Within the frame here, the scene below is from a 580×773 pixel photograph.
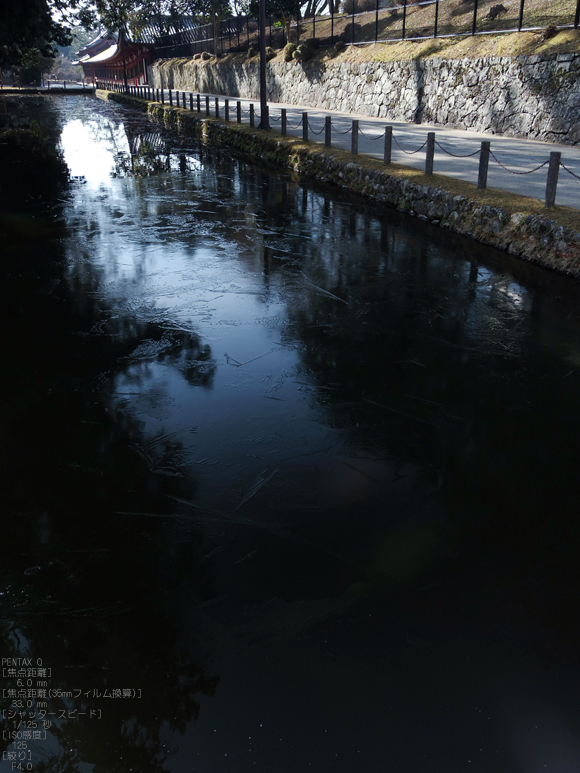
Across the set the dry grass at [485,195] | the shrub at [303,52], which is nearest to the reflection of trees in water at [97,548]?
the dry grass at [485,195]

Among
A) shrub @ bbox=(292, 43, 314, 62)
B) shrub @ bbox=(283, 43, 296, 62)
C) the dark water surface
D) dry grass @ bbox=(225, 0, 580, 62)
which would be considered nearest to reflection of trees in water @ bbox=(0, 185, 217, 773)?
the dark water surface

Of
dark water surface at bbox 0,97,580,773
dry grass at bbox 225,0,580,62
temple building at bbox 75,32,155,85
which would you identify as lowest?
dark water surface at bbox 0,97,580,773

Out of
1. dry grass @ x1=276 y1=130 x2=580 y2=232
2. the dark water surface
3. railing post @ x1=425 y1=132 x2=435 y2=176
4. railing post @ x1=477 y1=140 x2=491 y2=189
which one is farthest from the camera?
railing post @ x1=425 y1=132 x2=435 y2=176

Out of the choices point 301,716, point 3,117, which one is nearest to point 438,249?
point 301,716

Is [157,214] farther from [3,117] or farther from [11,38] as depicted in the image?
[3,117]

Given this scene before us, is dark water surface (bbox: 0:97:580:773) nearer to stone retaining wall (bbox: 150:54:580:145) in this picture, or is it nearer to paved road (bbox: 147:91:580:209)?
paved road (bbox: 147:91:580:209)

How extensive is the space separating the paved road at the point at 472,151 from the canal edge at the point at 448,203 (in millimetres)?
595

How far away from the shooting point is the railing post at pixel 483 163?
10281mm

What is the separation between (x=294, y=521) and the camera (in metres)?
4.14

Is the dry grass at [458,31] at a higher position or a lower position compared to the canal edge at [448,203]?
higher

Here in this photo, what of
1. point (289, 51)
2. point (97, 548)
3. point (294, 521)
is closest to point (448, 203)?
point (294, 521)

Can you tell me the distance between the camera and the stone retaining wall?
15938 millimetres

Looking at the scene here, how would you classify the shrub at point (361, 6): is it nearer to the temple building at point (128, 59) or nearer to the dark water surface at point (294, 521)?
the temple building at point (128, 59)

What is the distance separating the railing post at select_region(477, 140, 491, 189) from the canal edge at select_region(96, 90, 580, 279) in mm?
194
